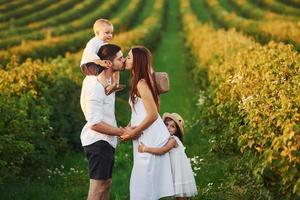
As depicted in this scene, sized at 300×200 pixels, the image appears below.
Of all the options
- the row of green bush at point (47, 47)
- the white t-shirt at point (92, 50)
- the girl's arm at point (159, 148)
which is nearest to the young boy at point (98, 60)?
the white t-shirt at point (92, 50)

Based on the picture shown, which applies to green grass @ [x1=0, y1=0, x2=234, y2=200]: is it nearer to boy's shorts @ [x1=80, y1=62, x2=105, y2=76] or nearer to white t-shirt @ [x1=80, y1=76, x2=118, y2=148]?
white t-shirt @ [x1=80, y1=76, x2=118, y2=148]

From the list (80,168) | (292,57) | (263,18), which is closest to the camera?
(292,57)

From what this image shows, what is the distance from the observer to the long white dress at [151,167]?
6.58 meters

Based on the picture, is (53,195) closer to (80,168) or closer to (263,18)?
(80,168)

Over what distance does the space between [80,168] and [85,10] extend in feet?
153

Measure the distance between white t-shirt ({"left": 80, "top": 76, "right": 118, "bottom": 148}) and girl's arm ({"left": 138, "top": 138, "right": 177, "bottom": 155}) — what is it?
1.00 ft

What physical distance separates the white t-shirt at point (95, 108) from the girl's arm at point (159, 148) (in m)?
0.30

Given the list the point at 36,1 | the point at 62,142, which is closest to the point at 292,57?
the point at 62,142

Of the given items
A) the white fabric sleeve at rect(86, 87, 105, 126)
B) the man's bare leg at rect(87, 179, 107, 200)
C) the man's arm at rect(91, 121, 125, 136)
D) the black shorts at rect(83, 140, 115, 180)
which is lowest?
the man's bare leg at rect(87, 179, 107, 200)

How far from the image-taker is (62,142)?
1103 cm

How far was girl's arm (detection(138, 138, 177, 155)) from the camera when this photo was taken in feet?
21.7

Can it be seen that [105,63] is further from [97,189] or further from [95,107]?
→ [97,189]

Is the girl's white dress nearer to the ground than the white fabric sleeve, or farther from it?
nearer to the ground

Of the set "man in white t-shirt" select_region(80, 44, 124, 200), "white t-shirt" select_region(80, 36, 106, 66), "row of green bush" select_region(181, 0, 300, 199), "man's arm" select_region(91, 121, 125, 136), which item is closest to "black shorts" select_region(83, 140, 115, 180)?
"man in white t-shirt" select_region(80, 44, 124, 200)
